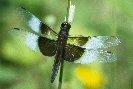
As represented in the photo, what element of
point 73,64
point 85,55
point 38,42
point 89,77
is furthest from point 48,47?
point 73,64

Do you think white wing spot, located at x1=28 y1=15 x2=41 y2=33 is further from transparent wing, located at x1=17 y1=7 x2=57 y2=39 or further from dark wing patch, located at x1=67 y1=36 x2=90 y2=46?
dark wing patch, located at x1=67 y1=36 x2=90 y2=46

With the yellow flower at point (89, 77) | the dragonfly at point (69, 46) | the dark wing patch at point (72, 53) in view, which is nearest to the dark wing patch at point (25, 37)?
the dragonfly at point (69, 46)

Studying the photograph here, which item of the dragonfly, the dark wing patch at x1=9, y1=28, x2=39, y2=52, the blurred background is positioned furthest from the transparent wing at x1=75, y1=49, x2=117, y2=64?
the dark wing patch at x1=9, y1=28, x2=39, y2=52

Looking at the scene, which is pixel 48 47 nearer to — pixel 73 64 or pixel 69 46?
pixel 69 46

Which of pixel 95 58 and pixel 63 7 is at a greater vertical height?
pixel 63 7

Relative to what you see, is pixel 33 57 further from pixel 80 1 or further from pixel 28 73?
pixel 80 1

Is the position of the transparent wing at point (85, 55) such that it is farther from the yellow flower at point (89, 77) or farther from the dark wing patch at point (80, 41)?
the yellow flower at point (89, 77)

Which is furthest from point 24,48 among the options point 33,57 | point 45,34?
point 45,34

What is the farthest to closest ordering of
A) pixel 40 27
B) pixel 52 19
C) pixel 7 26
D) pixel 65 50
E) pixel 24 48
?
pixel 7 26
pixel 24 48
pixel 52 19
pixel 40 27
pixel 65 50
